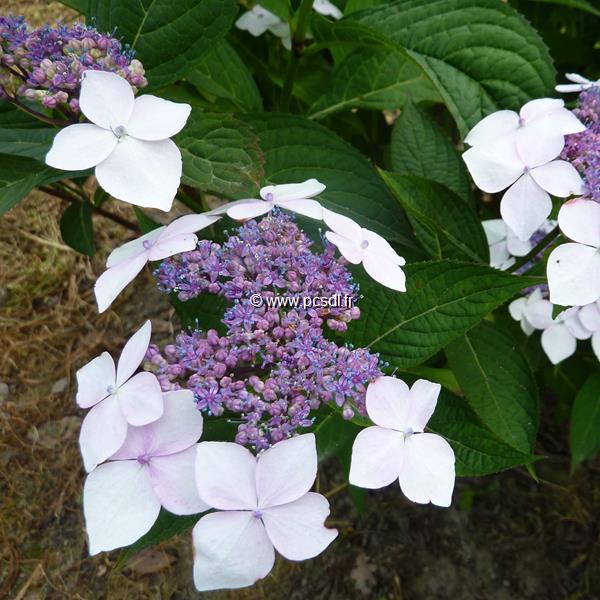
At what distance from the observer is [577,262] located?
88 cm

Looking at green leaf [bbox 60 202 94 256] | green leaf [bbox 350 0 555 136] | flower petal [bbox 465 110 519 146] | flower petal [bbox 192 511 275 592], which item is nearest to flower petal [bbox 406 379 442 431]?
flower petal [bbox 192 511 275 592]

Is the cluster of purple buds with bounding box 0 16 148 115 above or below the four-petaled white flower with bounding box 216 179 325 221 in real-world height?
above

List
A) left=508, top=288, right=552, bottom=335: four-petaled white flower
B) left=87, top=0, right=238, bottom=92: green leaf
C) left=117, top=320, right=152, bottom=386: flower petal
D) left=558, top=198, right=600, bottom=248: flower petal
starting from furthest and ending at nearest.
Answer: left=508, top=288, right=552, bottom=335: four-petaled white flower, left=87, top=0, right=238, bottom=92: green leaf, left=558, top=198, right=600, bottom=248: flower petal, left=117, top=320, right=152, bottom=386: flower petal

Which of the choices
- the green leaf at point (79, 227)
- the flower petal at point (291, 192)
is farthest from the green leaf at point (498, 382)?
the green leaf at point (79, 227)

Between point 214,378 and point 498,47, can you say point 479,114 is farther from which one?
point 214,378

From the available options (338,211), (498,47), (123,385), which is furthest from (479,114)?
(123,385)

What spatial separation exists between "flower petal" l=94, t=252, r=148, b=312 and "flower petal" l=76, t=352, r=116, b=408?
0.07 meters

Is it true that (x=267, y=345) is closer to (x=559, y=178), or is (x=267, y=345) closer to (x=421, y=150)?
(x=559, y=178)

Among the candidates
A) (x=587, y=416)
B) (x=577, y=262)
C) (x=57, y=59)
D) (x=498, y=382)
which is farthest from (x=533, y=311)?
(x=57, y=59)

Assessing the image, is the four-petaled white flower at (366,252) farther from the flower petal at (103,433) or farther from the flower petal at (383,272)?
the flower petal at (103,433)

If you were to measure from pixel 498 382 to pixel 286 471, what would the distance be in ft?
1.97

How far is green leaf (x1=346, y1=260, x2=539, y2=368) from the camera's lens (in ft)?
3.01

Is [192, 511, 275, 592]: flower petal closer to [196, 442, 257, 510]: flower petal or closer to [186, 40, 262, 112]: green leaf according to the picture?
[196, 442, 257, 510]: flower petal

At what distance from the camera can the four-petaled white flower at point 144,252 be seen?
0.83 metres
